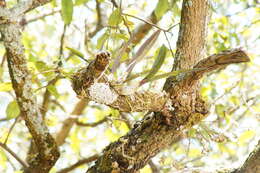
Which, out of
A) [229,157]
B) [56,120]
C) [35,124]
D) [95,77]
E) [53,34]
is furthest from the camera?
[229,157]

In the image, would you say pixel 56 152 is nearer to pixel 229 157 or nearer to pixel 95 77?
pixel 95 77

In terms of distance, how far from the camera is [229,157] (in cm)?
253

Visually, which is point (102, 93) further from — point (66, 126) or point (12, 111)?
point (66, 126)

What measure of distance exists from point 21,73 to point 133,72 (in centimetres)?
30

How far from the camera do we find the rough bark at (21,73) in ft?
2.84

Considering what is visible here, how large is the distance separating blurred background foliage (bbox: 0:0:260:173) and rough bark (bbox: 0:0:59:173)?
0.05 meters

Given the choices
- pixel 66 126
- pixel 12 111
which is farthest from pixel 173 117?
pixel 66 126

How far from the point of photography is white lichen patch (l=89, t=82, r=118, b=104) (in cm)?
64

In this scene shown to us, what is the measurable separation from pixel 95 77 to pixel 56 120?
1266mm

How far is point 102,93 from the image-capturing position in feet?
2.13

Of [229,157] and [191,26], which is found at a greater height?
[191,26]

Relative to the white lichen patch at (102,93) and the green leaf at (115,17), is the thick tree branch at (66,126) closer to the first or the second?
the green leaf at (115,17)

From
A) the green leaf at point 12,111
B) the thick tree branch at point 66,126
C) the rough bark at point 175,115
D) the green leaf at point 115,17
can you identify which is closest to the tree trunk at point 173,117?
the rough bark at point 175,115

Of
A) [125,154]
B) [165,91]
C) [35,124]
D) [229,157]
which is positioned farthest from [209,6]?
[229,157]
